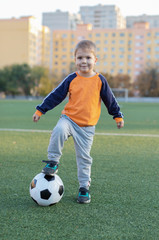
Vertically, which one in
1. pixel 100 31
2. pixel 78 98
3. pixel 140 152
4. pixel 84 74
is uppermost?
pixel 100 31

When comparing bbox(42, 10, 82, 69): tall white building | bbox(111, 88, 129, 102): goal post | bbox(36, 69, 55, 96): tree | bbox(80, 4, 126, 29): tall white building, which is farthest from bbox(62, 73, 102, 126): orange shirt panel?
bbox(80, 4, 126, 29): tall white building

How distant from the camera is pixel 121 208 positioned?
308 cm

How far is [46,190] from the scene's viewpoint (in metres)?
3.12

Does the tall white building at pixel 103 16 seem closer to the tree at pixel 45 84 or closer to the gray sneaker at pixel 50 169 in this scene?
the tree at pixel 45 84

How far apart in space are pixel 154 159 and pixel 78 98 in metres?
2.58

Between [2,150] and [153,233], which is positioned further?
[2,150]

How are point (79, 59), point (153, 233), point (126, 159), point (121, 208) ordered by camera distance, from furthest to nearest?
1. point (126, 159)
2. point (79, 59)
3. point (121, 208)
4. point (153, 233)

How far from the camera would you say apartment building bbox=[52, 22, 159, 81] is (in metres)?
99.7

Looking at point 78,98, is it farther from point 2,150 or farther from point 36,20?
point 36,20

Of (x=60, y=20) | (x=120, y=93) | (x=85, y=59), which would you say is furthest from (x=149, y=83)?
(x=60, y=20)

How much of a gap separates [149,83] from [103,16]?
101936 millimetres

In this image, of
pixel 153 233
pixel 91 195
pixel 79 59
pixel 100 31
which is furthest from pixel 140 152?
pixel 100 31

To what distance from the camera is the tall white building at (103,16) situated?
Result: 532ft

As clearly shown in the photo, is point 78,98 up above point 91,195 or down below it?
above
